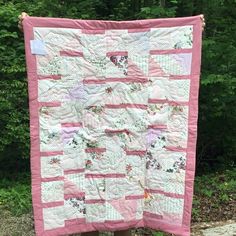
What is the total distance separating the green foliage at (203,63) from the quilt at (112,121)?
2.95m

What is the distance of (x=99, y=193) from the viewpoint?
3.63 m

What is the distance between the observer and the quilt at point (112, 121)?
11.4 feet

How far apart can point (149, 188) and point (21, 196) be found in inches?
95.3

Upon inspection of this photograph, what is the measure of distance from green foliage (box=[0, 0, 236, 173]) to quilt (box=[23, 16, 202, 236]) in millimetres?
2950

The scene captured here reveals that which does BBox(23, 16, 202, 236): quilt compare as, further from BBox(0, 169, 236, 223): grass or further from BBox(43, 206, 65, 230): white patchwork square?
BBox(0, 169, 236, 223): grass

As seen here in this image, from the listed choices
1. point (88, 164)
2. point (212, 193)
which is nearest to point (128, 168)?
point (88, 164)

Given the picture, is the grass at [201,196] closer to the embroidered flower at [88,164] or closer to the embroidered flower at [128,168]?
the embroidered flower at [128,168]

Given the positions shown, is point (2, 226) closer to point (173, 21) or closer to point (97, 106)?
point (97, 106)

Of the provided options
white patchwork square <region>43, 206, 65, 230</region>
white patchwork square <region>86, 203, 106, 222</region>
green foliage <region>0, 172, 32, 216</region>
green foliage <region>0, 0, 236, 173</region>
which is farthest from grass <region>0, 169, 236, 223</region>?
white patchwork square <region>43, 206, 65, 230</region>

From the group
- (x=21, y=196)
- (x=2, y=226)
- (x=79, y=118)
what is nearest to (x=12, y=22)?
(x=21, y=196)

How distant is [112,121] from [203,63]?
351 centimetres

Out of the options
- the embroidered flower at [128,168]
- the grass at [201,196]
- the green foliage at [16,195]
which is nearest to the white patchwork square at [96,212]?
the embroidered flower at [128,168]

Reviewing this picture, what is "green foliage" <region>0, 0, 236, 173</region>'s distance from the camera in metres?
A: 6.48

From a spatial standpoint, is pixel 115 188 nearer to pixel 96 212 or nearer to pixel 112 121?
pixel 96 212
